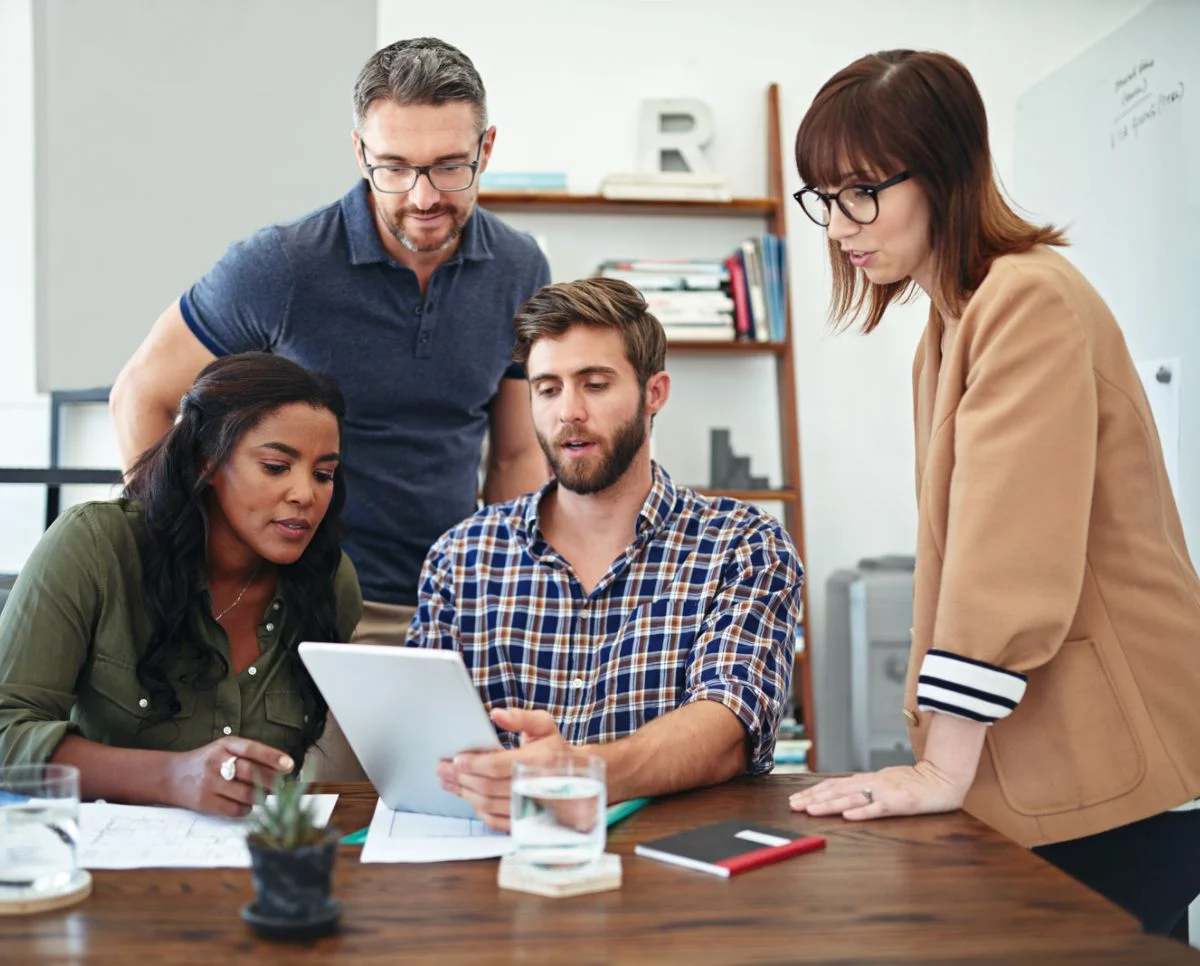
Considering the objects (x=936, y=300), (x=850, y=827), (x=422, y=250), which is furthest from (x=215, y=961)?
(x=422, y=250)

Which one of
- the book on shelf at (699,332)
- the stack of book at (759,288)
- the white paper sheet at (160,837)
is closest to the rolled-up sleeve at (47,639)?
the white paper sheet at (160,837)

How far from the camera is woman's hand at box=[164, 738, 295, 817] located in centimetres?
144

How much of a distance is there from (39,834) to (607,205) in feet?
10.8

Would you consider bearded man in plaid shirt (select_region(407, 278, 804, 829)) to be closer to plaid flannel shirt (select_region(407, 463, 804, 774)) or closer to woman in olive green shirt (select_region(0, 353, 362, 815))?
plaid flannel shirt (select_region(407, 463, 804, 774))

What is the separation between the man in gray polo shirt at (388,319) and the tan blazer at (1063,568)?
975 mm

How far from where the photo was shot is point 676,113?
169 inches

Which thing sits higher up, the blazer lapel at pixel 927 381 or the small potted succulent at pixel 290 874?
the blazer lapel at pixel 927 381

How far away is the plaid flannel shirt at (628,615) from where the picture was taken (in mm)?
1750

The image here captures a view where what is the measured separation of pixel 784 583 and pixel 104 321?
2.96 metres

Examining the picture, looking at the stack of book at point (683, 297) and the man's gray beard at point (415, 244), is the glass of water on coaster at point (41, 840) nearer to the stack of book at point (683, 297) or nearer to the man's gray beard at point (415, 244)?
the man's gray beard at point (415, 244)

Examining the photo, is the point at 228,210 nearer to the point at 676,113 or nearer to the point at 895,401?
the point at 676,113

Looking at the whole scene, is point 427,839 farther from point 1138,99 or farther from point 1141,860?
point 1138,99

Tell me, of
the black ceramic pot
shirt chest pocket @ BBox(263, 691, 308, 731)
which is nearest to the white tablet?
the black ceramic pot

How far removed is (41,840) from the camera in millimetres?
1164
